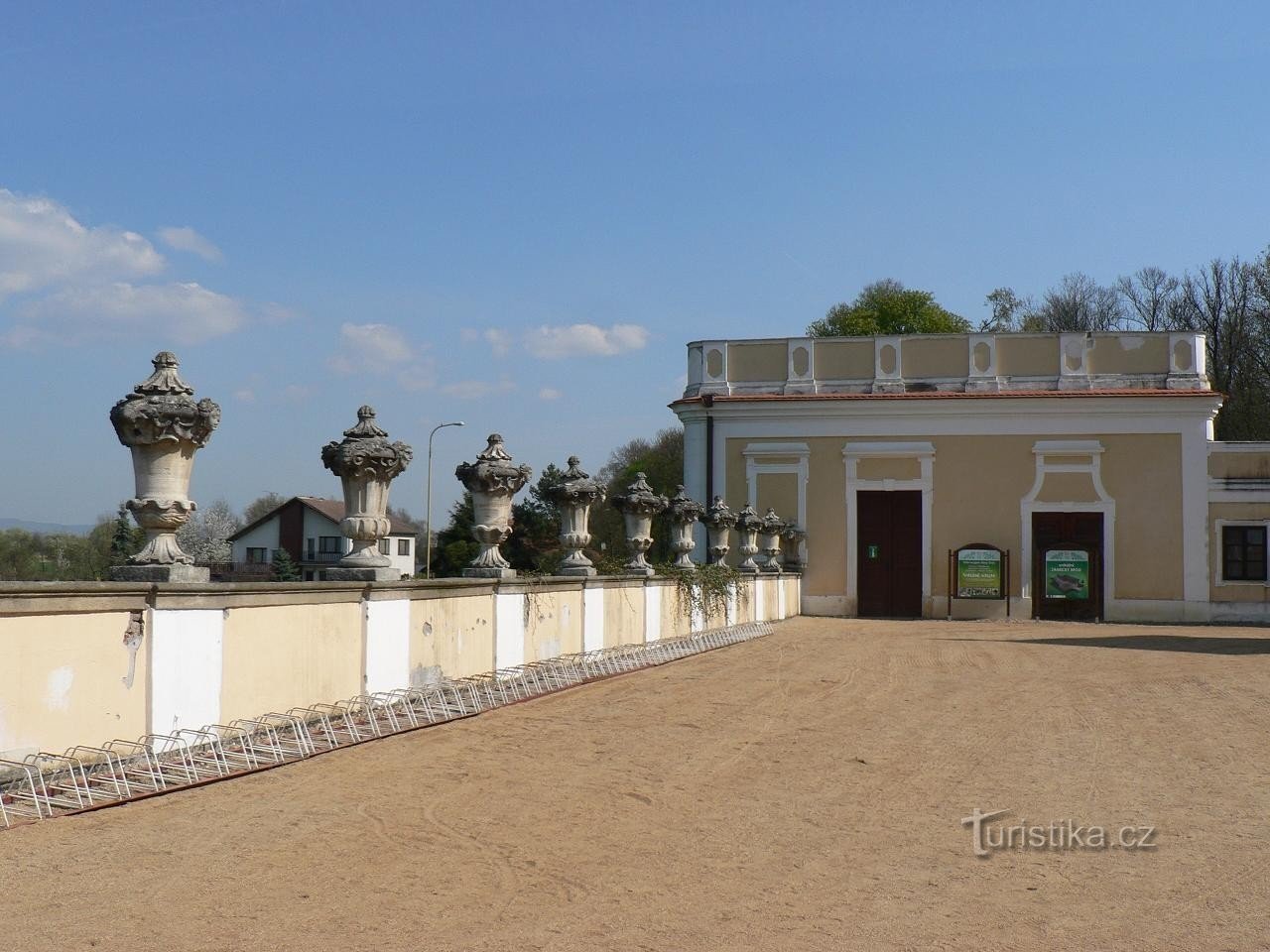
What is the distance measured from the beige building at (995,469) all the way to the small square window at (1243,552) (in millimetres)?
37

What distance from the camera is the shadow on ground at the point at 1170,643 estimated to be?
944 inches

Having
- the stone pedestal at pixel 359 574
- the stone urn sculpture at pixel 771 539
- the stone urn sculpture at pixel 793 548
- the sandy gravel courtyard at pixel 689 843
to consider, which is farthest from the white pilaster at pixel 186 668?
the stone urn sculpture at pixel 793 548

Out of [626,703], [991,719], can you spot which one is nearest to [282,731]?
[626,703]

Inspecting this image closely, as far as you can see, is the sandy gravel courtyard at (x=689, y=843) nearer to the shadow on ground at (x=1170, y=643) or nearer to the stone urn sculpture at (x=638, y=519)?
the stone urn sculpture at (x=638, y=519)

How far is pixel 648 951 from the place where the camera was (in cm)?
530

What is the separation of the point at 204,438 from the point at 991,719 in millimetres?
7564

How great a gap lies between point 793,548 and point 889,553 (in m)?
2.66

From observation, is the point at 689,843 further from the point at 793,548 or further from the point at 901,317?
the point at 901,317

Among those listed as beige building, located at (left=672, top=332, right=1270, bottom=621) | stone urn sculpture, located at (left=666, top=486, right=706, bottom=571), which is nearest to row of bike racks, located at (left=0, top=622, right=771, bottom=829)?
stone urn sculpture, located at (left=666, top=486, right=706, bottom=571)

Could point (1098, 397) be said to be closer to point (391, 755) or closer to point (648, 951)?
point (391, 755)

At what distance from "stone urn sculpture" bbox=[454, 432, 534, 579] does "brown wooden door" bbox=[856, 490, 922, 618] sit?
2315 cm

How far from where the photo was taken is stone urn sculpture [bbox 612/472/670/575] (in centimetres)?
2094

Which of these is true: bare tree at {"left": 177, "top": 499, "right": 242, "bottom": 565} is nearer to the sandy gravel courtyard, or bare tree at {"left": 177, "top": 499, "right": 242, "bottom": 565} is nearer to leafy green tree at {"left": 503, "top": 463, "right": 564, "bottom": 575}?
leafy green tree at {"left": 503, "top": 463, "right": 564, "bottom": 575}

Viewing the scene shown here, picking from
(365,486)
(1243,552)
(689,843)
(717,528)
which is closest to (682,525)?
(717,528)
